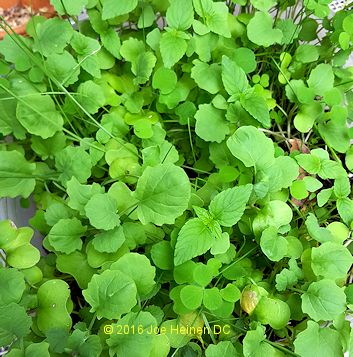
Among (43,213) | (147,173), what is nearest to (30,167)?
(43,213)

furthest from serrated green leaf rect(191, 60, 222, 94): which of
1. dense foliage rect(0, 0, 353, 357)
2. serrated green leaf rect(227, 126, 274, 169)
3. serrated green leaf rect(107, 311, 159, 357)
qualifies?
serrated green leaf rect(107, 311, 159, 357)

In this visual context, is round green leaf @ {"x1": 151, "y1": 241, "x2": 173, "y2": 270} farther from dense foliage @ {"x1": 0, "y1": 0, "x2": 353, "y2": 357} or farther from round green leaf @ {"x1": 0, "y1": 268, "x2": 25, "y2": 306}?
round green leaf @ {"x1": 0, "y1": 268, "x2": 25, "y2": 306}

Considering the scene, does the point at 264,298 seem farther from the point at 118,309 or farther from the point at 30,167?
the point at 30,167

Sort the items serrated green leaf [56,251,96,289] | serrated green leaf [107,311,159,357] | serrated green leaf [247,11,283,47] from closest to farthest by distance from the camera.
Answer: serrated green leaf [107,311,159,357], serrated green leaf [56,251,96,289], serrated green leaf [247,11,283,47]

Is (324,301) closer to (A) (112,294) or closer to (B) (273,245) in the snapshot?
(B) (273,245)

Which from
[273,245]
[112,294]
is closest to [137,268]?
[112,294]

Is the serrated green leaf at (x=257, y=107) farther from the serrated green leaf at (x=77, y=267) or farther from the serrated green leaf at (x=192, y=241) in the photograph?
the serrated green leaf at (x=77, y=267)
